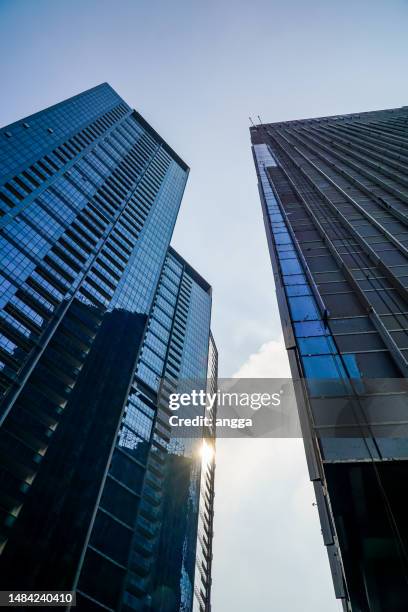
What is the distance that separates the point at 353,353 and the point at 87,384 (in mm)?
46713

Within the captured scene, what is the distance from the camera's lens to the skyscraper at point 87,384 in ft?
138

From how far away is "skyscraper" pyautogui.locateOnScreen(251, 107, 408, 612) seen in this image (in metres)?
8.34

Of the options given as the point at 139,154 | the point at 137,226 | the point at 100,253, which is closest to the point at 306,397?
the point at 100,253

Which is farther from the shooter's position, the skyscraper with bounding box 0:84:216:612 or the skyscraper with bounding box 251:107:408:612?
the skyscraper with bounding box 0:84:216:612

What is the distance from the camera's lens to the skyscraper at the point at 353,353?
834 centimetres

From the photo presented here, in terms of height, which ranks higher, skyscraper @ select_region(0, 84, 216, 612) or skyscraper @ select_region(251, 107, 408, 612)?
skyscraper @ select_region(0, 84, 216, 612)

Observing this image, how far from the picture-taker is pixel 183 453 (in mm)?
75688

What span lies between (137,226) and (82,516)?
58.9 metres

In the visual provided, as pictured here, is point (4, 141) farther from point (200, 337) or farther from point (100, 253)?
point (200, 337)

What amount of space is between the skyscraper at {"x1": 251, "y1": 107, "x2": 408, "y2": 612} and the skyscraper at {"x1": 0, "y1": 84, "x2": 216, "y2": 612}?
36.5m

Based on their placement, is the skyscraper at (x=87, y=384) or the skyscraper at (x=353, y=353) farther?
the skyscraper at (x=87, y=384)

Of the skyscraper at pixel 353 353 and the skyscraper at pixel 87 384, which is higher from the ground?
the skyscraper at pixel 87 384

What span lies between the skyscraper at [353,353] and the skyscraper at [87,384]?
36.5 m

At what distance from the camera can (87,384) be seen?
2093 inches
